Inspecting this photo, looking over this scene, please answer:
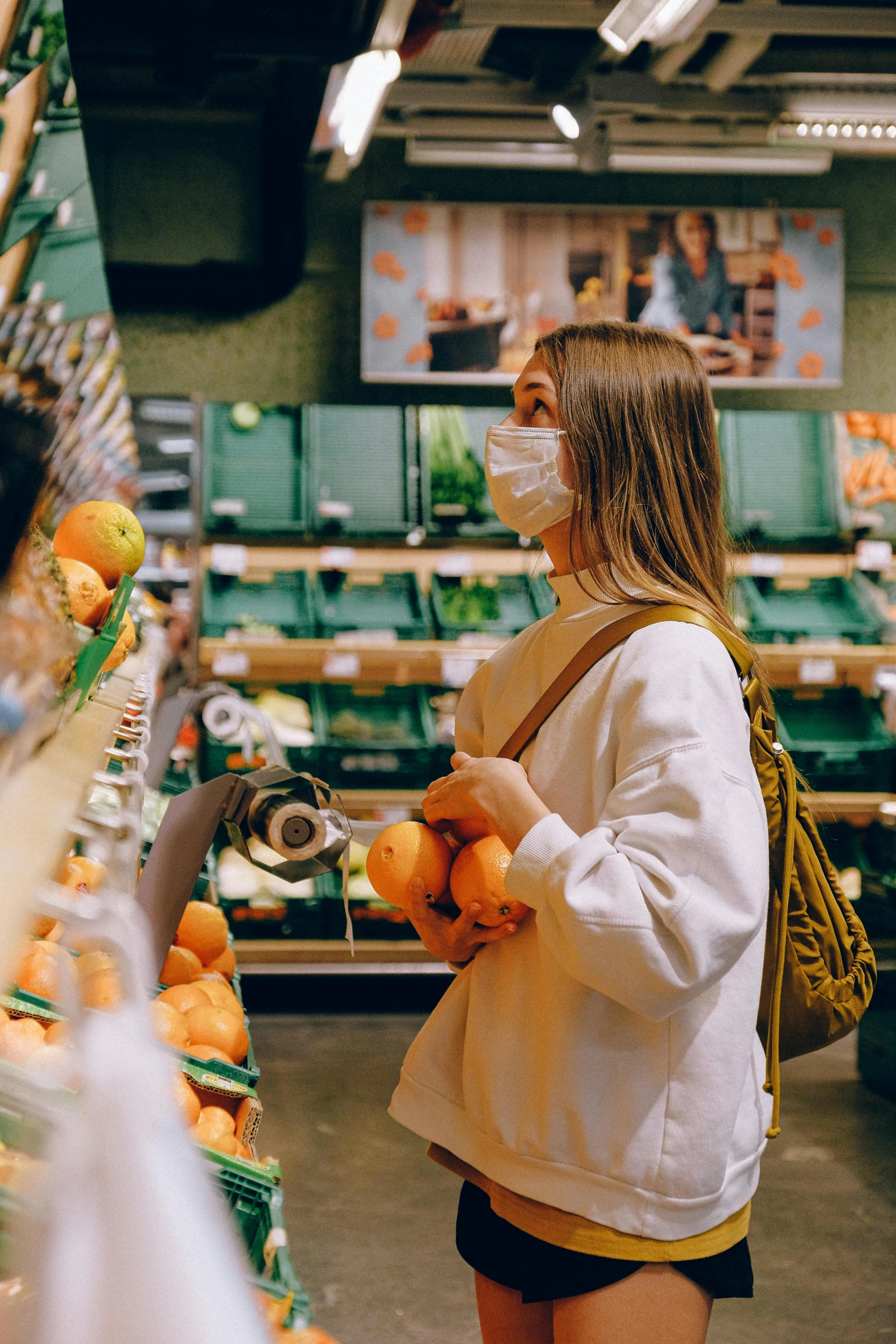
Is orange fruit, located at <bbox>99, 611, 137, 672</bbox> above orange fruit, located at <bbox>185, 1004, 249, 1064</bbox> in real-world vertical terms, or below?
above

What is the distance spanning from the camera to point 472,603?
5199 millimetres

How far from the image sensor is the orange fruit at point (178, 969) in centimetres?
187

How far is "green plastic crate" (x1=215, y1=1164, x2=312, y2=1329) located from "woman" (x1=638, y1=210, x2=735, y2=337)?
5086 millimetres

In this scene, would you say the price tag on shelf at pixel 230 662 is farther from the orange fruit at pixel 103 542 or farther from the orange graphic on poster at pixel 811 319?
the orange fruit at pixel 103 542

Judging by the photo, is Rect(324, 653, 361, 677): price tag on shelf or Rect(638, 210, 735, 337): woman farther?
Rect(638, 210, 735, 337): woman

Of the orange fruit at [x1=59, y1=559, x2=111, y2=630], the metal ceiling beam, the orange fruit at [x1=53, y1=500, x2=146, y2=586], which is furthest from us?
the metal ceiling beam

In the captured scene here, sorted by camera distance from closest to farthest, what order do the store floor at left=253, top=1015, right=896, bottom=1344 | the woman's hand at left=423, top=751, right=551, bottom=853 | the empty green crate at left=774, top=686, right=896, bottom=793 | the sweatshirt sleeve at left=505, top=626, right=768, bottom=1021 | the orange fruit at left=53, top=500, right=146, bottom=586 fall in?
the sweatshirt sleeve at left=505, top=626, right=768, bottom=1021
the woman's hand at left=423, top=751, right=551, bottom=853
the orange fruit at left=53, top=500, right=146, bottom=586
the store floor at left=253, top=1015, right=896, bottom=1344
the empty green crate at left=774, top=686, right=896, bottom=793

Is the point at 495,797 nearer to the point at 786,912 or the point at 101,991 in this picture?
the point at 786,912

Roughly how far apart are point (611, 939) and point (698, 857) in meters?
0.11

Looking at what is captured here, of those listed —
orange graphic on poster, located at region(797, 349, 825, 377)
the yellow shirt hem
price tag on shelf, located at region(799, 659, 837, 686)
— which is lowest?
the yellow shirt hem

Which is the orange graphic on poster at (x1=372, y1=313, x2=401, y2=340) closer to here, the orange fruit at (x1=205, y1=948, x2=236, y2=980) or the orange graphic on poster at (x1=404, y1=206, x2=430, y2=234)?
the orange graphic on poster at (x1=404, y1=206, x2=430, y2=234)

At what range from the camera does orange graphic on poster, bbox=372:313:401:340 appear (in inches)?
217

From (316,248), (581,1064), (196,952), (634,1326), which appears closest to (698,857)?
(581,1064)

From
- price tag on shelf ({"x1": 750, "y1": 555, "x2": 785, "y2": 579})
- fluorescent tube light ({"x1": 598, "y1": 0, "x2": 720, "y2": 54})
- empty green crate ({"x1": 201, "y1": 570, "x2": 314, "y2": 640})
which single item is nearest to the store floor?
empty green crate ({"x1": 201, "y1": 570, "x2": 314, "y2": 640})
